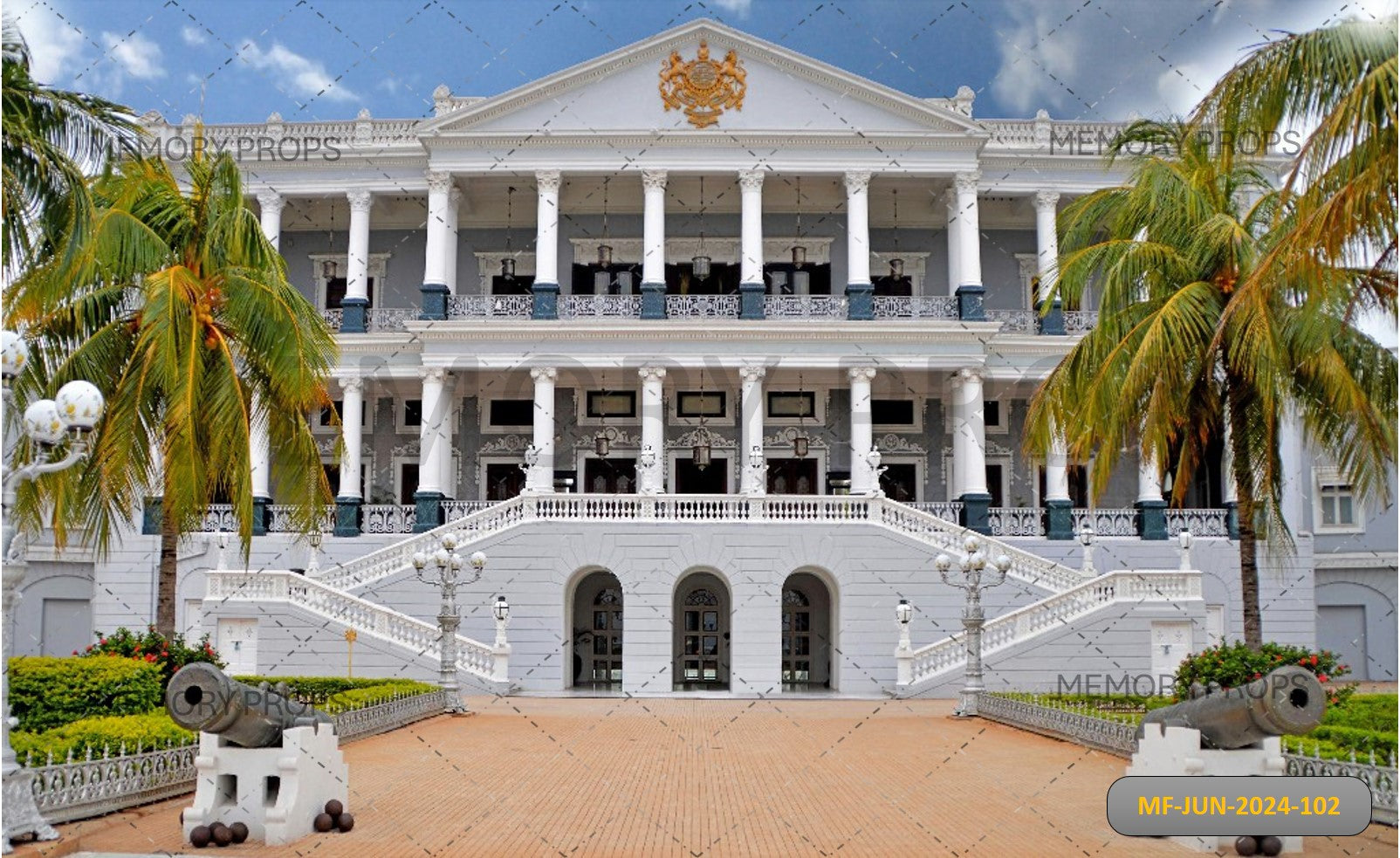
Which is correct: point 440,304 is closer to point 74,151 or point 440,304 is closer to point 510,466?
point 510,466

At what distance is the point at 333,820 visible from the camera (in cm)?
1021

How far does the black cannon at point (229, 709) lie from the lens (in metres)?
9.24

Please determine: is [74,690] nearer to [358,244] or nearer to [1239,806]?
[1239,806]

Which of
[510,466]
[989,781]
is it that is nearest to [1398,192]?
[989,781]

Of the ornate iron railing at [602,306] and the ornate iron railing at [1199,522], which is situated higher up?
the ornate iron railing at [602,306]

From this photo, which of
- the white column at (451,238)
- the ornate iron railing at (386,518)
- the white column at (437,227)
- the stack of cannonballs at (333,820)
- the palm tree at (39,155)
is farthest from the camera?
the white column at (451,238)

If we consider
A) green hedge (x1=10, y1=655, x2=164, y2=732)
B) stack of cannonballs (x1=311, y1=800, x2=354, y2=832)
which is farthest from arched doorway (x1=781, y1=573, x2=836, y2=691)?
stack of cannonballs (x1=311, y1=800, x2=354, y2=832)

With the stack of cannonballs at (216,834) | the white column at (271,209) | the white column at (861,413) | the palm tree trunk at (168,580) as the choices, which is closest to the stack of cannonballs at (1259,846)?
the stack of cannonballs at (216,834)

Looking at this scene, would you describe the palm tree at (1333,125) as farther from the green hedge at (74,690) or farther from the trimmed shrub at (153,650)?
the trimmed shrub at (153,650)

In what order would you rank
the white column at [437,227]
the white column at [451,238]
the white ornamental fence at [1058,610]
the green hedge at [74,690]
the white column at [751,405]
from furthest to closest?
the white column at [451,238], the white column at [437,227], the white column at [751,405], the white ornamental fence at [1058,610], the green hedge at [74,690]

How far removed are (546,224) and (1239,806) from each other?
960 inches

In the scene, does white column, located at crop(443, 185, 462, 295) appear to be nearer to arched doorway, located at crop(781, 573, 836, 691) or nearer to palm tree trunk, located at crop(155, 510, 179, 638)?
arched doorway, located at crop(781, 573, 836, 691)

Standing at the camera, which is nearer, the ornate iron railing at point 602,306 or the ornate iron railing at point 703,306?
the ornate iron railing at point 703,306

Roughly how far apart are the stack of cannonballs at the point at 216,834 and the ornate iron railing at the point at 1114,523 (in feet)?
77.6
